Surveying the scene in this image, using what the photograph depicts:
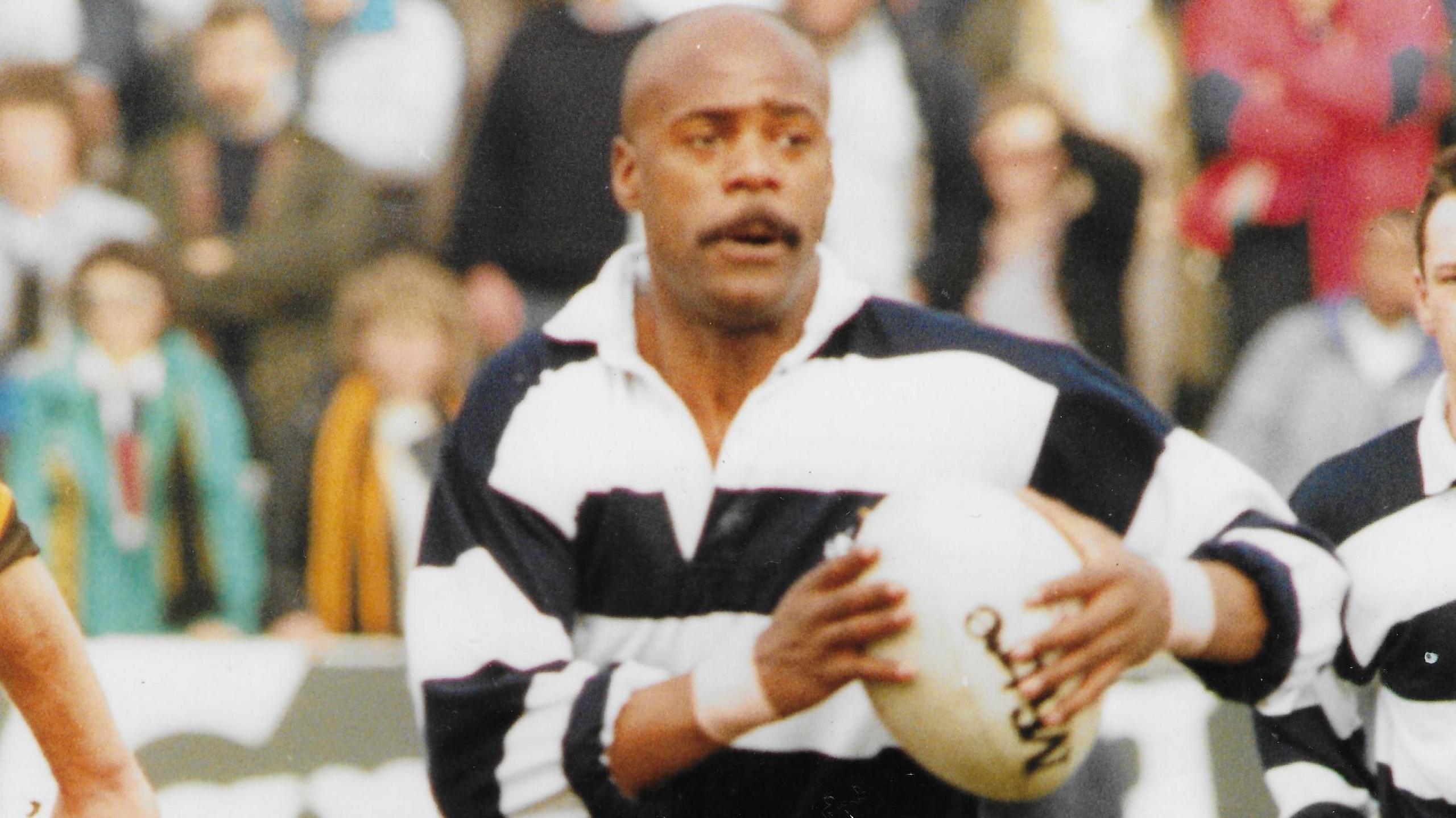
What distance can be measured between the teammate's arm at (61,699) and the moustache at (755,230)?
Answer: 1.10 meters

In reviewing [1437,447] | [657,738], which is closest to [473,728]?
[657,738]

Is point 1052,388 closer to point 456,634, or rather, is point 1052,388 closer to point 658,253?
point 658,253

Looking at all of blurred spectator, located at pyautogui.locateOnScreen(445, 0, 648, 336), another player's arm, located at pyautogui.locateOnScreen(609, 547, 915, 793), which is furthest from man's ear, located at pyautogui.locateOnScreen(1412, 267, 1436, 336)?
blurred spectator, located at pyautogui.locateOnScreen(445, 0, 648, 336)

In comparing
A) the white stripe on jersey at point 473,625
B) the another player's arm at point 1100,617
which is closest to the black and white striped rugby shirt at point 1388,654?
the another player's arm at point 1100,617

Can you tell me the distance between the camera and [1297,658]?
3.62 m

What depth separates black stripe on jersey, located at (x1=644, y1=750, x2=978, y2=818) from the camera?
12.1 ft

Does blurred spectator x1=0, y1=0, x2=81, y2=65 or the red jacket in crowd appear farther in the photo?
blurred spectator x1=0, y1=0, x2=81, y2=65

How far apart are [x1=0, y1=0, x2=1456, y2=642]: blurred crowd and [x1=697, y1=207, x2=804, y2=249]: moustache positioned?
261cm

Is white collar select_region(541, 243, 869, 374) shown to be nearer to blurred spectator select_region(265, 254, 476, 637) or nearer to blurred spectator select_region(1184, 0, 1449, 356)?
blurred spectator select_region(265, 254, 476, 637)

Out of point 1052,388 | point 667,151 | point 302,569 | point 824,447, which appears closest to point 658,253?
point 667,151

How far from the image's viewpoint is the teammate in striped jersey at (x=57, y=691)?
11.7 ft

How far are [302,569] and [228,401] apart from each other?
1.98 feet

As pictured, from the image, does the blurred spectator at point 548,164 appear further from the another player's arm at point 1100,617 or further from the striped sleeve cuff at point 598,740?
the another player's arm at point 1100,617

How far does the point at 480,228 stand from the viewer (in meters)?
6.80
